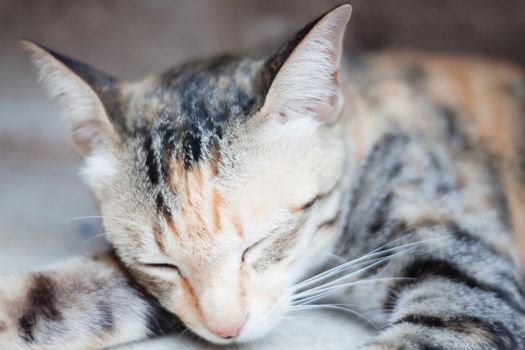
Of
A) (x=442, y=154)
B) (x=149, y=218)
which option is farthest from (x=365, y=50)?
(x=149, y=218)

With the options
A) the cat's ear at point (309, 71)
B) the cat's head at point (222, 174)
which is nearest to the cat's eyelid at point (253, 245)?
the cat's head at point (222, 174)

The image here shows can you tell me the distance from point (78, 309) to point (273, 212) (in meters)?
0.46

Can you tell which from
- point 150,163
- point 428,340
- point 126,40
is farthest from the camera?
point 126,40

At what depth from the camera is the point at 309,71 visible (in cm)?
130

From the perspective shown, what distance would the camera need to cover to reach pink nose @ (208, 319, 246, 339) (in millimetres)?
1234

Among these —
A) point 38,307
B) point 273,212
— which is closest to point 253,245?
point 273,212

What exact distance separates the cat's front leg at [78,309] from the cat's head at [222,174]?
80 millimetres

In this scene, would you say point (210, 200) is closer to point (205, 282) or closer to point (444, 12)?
point (205, 282)

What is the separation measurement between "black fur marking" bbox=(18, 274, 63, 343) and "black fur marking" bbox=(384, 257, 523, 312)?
692 millimetres

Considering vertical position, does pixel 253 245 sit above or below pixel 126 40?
below

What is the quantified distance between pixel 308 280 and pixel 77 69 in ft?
2.11

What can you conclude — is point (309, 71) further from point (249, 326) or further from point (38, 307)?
point (38, 307)

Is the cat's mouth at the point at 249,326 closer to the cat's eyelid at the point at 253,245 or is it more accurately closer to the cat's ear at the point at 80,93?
the cat's eyelid at the point at 253,245

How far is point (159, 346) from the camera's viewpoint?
1416 mm
